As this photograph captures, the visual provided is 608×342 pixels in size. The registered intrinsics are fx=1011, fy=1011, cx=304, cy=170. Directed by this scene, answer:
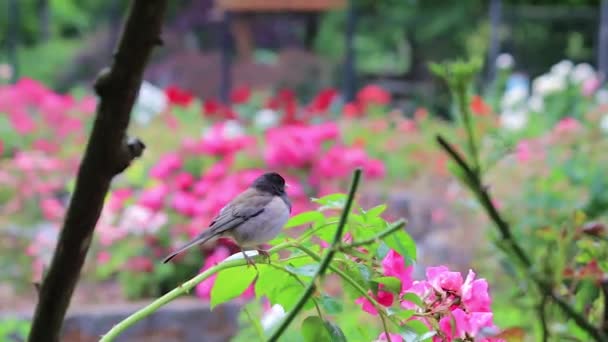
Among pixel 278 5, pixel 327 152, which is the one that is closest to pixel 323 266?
pixel 327 152

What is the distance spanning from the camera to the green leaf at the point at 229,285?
2.58 ft

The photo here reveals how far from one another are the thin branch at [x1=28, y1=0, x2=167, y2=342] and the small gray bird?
574 millimetres

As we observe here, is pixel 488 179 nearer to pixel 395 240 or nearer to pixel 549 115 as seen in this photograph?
pixel 549 115

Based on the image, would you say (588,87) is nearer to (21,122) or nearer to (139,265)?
(139,265)

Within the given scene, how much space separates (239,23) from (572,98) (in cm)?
446

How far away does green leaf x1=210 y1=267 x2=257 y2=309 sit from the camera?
0.79m

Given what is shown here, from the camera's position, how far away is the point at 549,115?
7.14 m

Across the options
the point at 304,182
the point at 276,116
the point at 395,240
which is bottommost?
the point at 395,240

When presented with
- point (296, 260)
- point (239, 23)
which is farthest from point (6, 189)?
point (296, 260)

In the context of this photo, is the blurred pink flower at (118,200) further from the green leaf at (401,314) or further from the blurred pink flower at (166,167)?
the green leaf at (401,314)

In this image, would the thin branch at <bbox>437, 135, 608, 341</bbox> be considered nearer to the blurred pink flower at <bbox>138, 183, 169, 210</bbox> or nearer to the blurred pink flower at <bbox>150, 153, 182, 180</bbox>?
the blurred pink flower at <bbox>138, 183, 169, 210</bbox>

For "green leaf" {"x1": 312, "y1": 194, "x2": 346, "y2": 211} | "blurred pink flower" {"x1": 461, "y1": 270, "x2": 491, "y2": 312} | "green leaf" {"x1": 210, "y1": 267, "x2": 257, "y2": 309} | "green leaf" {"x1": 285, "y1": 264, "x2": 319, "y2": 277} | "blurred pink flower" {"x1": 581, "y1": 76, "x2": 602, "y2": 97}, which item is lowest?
"blurred pink flower" {"x1": 461, "y1": 270, "x2": 491, "y2": 312}

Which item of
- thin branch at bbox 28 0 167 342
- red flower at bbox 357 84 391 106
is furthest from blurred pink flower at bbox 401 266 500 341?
red flower at bbox 357 84 391 106

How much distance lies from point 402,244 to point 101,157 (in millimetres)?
343
